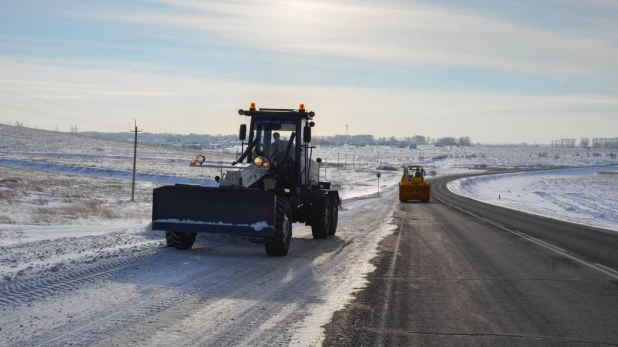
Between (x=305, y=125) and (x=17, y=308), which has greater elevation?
(x=305, y=125)

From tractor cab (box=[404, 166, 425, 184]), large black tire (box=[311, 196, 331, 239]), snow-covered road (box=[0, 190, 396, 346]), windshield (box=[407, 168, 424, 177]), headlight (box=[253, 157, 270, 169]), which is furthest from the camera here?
windshield (box=[407, 168, 424, 177])

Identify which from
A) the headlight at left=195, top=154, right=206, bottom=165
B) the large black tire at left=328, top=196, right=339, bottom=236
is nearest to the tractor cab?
the large black tire at left=328, top=196, right=339, bottom=236

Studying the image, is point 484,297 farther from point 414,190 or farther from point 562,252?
point 414,190

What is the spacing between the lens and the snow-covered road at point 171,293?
6.28 metres

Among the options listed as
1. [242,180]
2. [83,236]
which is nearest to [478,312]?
[242,180]

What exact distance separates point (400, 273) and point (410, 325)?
12.4 ft

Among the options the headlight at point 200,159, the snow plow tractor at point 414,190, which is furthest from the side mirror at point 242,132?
the snow plow tractor at point 414,190

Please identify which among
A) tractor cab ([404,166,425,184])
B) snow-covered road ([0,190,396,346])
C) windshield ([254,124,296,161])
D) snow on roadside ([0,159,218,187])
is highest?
windshield ([254,124,296,161])

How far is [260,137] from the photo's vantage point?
49.2ft

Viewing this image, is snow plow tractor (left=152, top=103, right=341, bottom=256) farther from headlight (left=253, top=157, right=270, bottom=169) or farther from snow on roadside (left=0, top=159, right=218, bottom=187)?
snow on roadside (left=0, top=159, right=218, bottom=187)

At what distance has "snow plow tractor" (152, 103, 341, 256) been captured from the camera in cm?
1166

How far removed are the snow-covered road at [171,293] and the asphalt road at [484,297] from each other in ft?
1.71

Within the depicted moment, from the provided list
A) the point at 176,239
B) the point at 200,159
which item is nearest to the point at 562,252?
the point at 200,159

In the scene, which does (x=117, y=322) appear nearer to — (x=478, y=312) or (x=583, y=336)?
(x=478, y=312)
